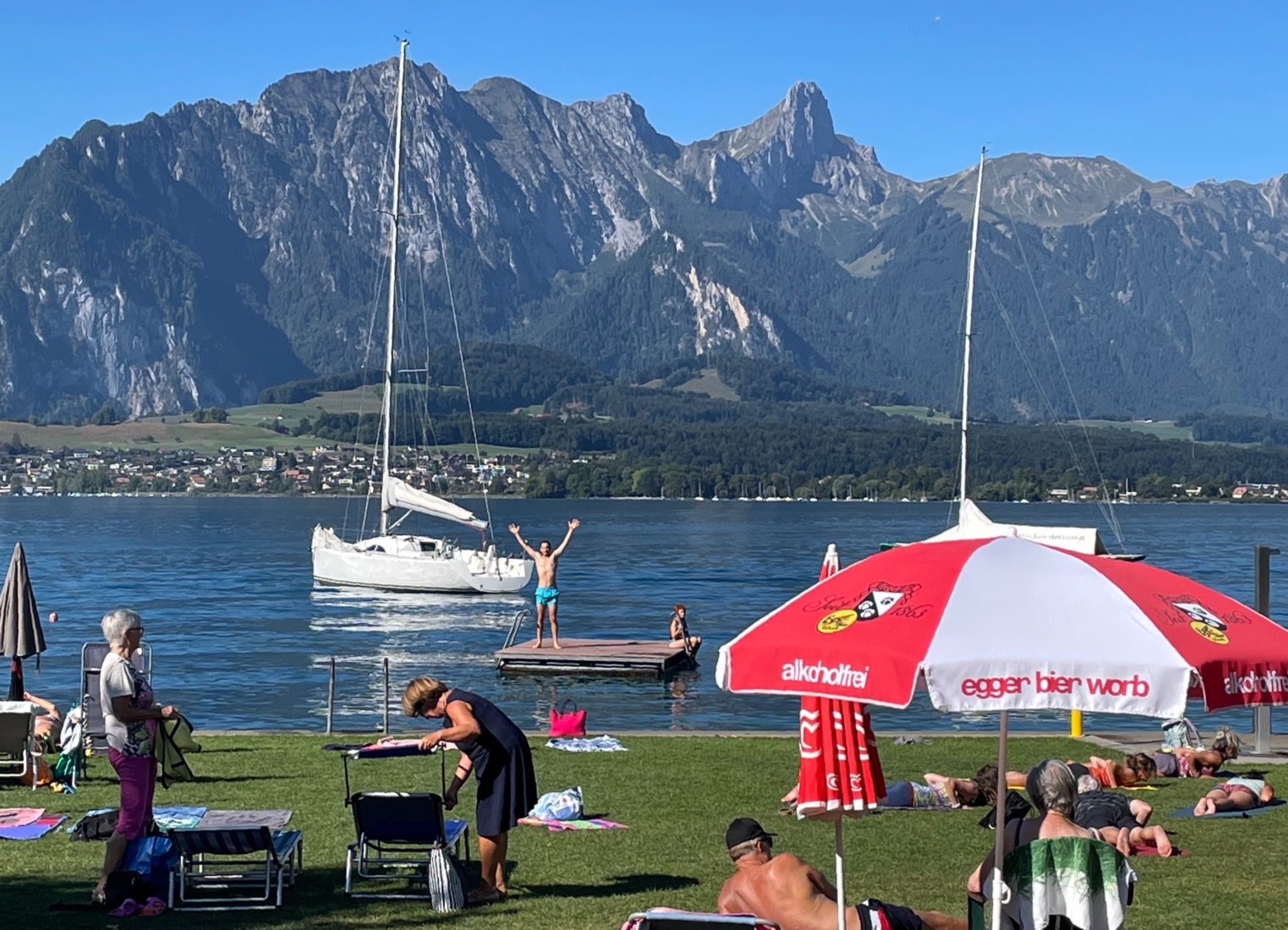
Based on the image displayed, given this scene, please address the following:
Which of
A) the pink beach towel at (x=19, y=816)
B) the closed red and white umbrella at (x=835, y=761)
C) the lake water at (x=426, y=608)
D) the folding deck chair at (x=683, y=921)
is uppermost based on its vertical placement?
the closed red and white umbrella at (x=835, y=761)

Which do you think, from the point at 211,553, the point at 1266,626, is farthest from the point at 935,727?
the point at 211,553

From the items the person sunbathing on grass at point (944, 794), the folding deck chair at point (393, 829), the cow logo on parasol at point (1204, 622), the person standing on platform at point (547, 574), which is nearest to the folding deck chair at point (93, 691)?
the folding deck chair at point (393, 829)

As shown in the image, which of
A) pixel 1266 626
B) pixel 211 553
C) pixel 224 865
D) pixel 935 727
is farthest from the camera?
pixel 211 553

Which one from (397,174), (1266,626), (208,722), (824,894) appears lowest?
→ (208,722)

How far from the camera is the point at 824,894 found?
9688mm

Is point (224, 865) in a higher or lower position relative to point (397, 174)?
lower

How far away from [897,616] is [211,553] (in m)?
109

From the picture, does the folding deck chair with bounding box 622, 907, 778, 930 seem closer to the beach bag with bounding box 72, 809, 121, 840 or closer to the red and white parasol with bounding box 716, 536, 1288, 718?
Answer: the red and white parasol with bounding box 716, 536, 1288, 718

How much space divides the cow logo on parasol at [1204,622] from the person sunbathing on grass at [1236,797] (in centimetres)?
765

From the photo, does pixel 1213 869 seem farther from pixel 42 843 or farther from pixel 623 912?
pixel 42 843

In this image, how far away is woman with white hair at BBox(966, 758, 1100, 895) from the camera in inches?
343

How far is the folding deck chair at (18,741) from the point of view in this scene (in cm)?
1573

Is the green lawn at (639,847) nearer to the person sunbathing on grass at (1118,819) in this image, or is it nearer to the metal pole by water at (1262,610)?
the person sunbathing on grass at (1118,819)

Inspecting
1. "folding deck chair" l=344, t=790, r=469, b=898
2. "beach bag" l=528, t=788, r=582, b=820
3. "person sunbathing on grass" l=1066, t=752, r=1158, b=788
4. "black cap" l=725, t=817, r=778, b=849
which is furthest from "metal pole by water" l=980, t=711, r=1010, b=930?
"person sunbathing on grass" l=1066, t=752, r=1158, b=788
